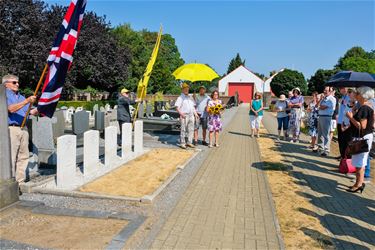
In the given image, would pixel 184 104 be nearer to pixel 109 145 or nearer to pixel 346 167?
pixel 109 145

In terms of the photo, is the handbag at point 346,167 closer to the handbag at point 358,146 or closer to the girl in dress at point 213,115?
the handbag at point 358,146

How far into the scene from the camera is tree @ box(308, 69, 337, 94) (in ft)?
133

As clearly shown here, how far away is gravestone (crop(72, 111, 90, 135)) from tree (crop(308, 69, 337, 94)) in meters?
35.9

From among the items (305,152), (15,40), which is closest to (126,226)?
(305,152)

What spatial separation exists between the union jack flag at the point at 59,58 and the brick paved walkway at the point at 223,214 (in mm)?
2953

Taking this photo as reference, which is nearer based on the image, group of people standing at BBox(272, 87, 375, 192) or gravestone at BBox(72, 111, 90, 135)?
group of people standing at BBox(272, 87, 375, 192)

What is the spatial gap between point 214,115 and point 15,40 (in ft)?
55.7

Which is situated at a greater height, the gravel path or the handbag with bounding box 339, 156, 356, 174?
the handbag with bounding box 339, 156, 356, 174

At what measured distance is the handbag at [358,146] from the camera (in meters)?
5.97

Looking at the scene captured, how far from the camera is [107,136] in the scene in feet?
23.8

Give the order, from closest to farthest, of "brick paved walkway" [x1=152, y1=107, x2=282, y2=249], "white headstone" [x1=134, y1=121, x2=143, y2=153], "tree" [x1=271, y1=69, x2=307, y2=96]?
"brick paved walkway" [x1=152, y1=107, x2=282, y2=249] → "white headstone" [x1=134, y1=121, x2=143, y2=153] → "tree" [x1=271, y1=69, x2=307, y2=96]

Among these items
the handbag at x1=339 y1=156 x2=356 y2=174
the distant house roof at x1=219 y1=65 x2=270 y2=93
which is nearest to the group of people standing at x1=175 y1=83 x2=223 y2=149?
the handbag at x1=339 y1=156 x2=356 y2=174

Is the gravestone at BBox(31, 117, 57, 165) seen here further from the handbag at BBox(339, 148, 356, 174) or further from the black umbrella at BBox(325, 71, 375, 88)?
the black umbrella at BBox(325, 71, 375, 88)

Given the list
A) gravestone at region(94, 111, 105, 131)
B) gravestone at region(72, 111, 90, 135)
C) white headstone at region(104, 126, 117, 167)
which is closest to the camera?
white headstone at region(104, 126, 117, 167)
